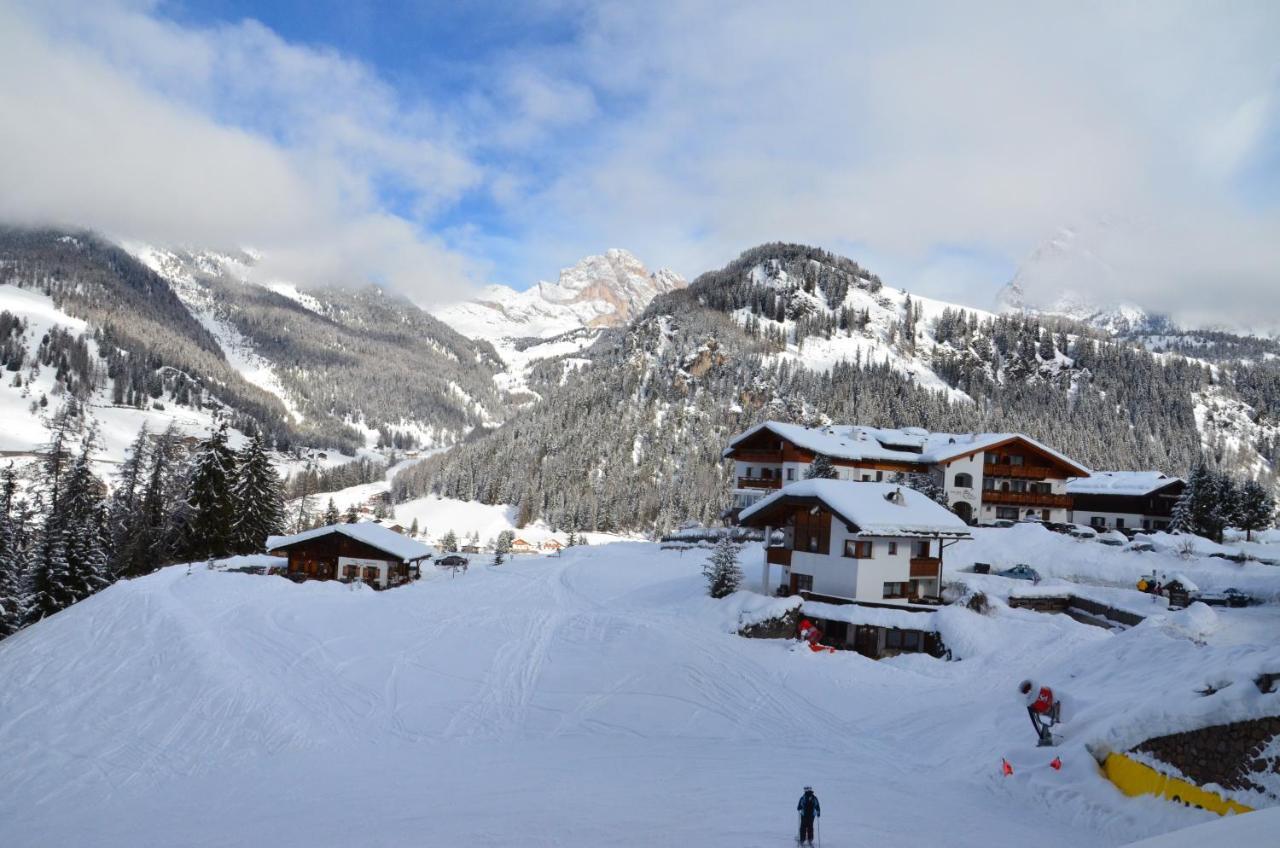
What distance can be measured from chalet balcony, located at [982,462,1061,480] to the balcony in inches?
1222

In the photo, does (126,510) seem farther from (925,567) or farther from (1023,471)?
(1023,471)

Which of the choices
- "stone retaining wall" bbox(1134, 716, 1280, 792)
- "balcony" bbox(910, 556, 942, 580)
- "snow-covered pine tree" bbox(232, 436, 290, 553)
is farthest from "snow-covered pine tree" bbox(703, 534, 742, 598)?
"snow-covered pine tree" bbox(232, 436, 290, 553)

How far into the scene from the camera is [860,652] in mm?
31547

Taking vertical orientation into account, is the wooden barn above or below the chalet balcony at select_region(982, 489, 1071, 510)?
below

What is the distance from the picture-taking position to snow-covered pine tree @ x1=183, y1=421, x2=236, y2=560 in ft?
187

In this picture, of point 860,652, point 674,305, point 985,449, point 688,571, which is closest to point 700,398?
point 674,305

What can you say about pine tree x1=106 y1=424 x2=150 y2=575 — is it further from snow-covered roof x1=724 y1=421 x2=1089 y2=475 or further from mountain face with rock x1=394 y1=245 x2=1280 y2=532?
mountain face with rock x1=394 y1=245 x2=1280 y2=532

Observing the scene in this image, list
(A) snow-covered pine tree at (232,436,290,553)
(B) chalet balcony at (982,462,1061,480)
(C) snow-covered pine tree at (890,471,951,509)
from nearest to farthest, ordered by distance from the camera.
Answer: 1. (C) snow-covered pine tree at (890,471,951,509)
2. (A) snow-covered pine tree at (232,436,290,553)
3. (B) chalet balcony at (982,462,1061,480)

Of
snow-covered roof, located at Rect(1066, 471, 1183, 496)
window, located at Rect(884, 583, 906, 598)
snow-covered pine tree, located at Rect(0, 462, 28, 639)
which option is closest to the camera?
window, located at Rect(884, 583, 906, 598)

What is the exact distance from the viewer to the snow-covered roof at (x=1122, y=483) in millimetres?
71425

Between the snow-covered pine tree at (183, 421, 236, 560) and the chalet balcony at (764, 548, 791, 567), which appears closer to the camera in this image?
the chalet balcony at (764, 548, 791, 567)

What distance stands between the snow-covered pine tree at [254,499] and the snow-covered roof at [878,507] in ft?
142

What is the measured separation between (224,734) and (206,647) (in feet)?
27.2

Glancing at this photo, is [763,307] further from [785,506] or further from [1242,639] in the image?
[1242,639]
